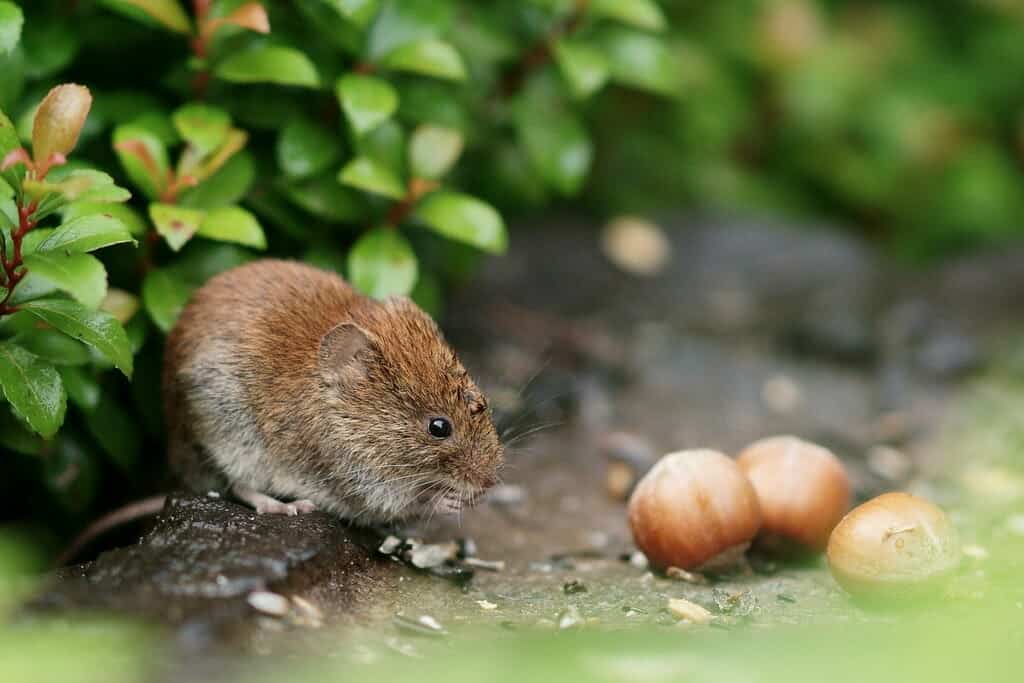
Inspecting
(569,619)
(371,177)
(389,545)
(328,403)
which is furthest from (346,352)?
(569,619)

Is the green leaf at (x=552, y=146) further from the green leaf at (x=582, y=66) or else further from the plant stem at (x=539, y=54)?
the green leaf at (x=582, y=66)

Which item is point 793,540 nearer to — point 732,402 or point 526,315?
point 732,402

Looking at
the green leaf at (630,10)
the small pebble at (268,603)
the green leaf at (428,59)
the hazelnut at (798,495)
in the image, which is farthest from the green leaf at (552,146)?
the small pebble at (268,603)

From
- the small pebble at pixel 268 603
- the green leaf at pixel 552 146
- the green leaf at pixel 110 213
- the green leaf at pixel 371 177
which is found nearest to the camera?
the small pebble at pixel 268 603

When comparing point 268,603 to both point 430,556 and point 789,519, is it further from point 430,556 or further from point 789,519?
point 789,519

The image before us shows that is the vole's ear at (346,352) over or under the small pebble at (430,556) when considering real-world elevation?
over

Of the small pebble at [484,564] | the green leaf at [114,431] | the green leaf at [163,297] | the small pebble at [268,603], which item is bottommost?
the small pebble at [268,603]

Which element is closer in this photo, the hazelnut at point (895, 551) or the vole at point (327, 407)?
the hazelnut at point (895, 551)

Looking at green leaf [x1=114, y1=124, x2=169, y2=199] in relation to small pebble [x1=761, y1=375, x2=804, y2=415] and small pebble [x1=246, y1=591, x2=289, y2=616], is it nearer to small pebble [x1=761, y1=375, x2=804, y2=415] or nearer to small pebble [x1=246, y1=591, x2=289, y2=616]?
small pebble [x1=246, y1=591, x2=289, y2=616]
